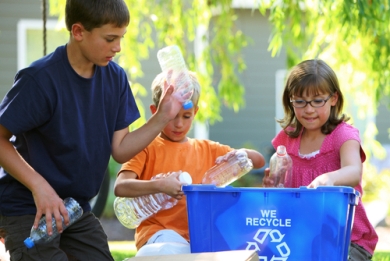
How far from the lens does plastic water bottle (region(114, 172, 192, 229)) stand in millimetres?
3716

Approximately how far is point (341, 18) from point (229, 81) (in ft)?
10.3

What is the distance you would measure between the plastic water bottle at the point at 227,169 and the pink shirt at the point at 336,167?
289 millimetres

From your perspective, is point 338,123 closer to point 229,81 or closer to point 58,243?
point 58,243

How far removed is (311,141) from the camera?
3.75 m

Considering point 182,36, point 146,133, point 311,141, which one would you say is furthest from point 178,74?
point 182,36

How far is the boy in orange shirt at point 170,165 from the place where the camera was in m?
3.50

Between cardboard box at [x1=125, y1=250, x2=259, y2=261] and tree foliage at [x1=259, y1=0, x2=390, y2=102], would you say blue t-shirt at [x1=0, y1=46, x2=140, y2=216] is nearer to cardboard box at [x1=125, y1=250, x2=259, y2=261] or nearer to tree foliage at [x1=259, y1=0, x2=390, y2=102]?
cardboard box at [x1=125, y1=250, x2=259, y2=261]

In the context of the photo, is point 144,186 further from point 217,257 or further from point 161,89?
point 217,257

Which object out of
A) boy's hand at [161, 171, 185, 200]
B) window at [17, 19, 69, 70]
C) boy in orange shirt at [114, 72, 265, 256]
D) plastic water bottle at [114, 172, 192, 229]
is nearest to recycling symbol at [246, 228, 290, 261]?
boy's hand at [161, 171, 185, 200]

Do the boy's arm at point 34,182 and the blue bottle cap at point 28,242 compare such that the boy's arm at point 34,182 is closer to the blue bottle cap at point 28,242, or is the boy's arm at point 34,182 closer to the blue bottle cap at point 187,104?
the blue bottle cap at point 28,242

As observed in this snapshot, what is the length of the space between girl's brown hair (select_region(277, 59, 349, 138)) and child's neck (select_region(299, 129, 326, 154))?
0.04m

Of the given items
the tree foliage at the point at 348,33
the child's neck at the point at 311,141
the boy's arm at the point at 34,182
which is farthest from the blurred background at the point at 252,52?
the boy's arm at the point at 34,182

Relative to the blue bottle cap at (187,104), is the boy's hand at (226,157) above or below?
below

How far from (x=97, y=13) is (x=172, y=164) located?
1.00 meters
